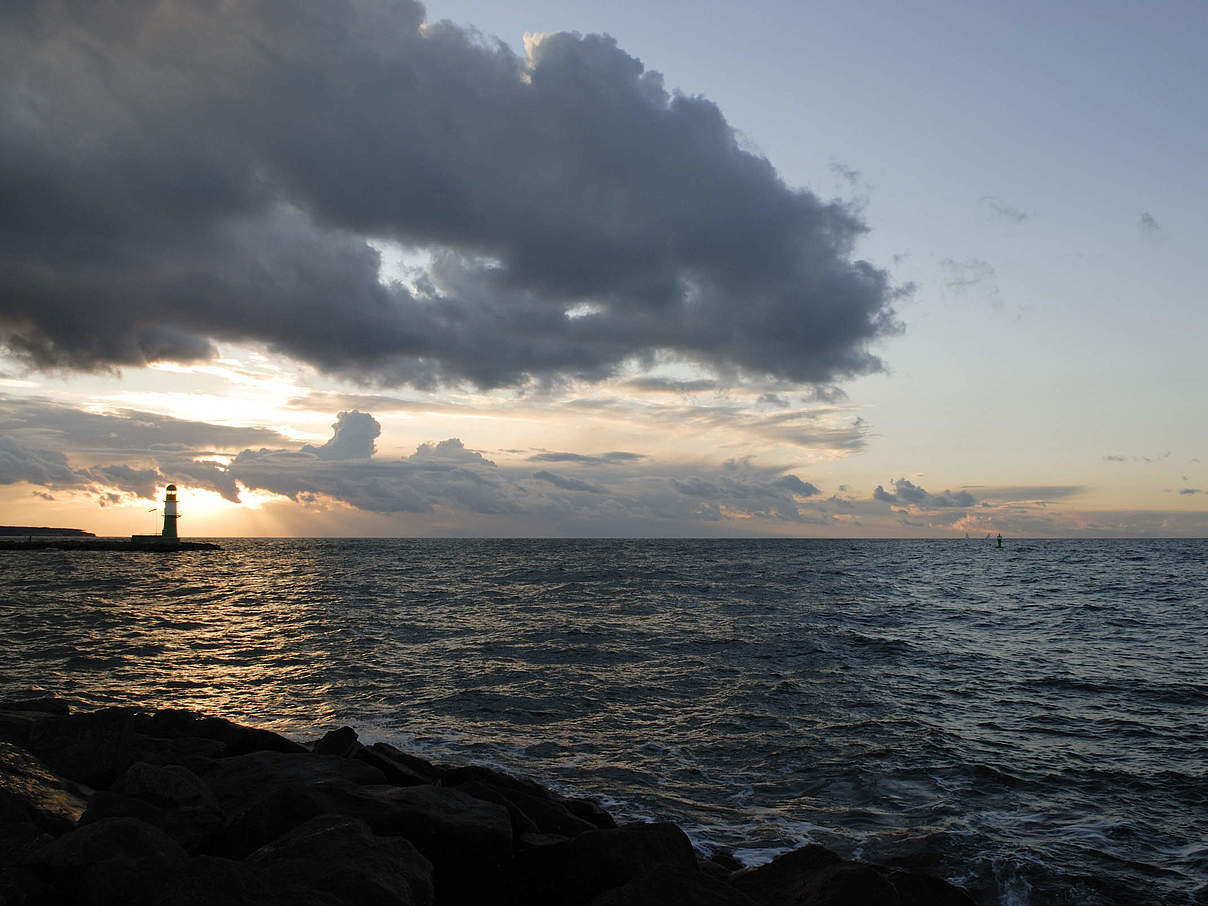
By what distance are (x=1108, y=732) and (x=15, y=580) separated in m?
78.6

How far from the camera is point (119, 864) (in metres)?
6.21

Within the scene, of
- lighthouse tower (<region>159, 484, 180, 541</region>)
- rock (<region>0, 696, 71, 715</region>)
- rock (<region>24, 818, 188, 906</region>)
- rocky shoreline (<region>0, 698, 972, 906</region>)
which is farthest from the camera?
lighthouse tower (<region>159, 484, 180, 541</region>)

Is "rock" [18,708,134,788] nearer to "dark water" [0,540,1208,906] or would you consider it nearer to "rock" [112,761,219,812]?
"rock" [112,761,219,812]

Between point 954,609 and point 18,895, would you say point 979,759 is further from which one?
point 954,609

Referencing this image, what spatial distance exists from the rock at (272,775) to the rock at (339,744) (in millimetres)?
1812

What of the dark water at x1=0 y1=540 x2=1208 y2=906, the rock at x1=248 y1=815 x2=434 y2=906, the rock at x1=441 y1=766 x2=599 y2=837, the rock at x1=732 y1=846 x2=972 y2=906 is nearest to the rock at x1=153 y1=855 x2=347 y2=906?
the rock at x1=248 y1=815 x2=434 y2=906

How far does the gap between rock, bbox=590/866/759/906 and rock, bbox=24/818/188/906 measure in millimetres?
3906

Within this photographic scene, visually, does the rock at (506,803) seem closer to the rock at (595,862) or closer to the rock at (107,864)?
the rock at (595,862)

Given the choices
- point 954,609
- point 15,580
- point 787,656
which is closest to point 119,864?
point 787,656

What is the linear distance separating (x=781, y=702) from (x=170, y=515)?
13688cm

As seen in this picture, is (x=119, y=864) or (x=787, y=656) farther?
(x=787, y=656)

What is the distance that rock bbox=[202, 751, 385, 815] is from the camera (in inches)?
384

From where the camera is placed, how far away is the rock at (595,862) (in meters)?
7.95

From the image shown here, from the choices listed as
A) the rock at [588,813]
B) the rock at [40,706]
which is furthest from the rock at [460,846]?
the rock at [40,706]
